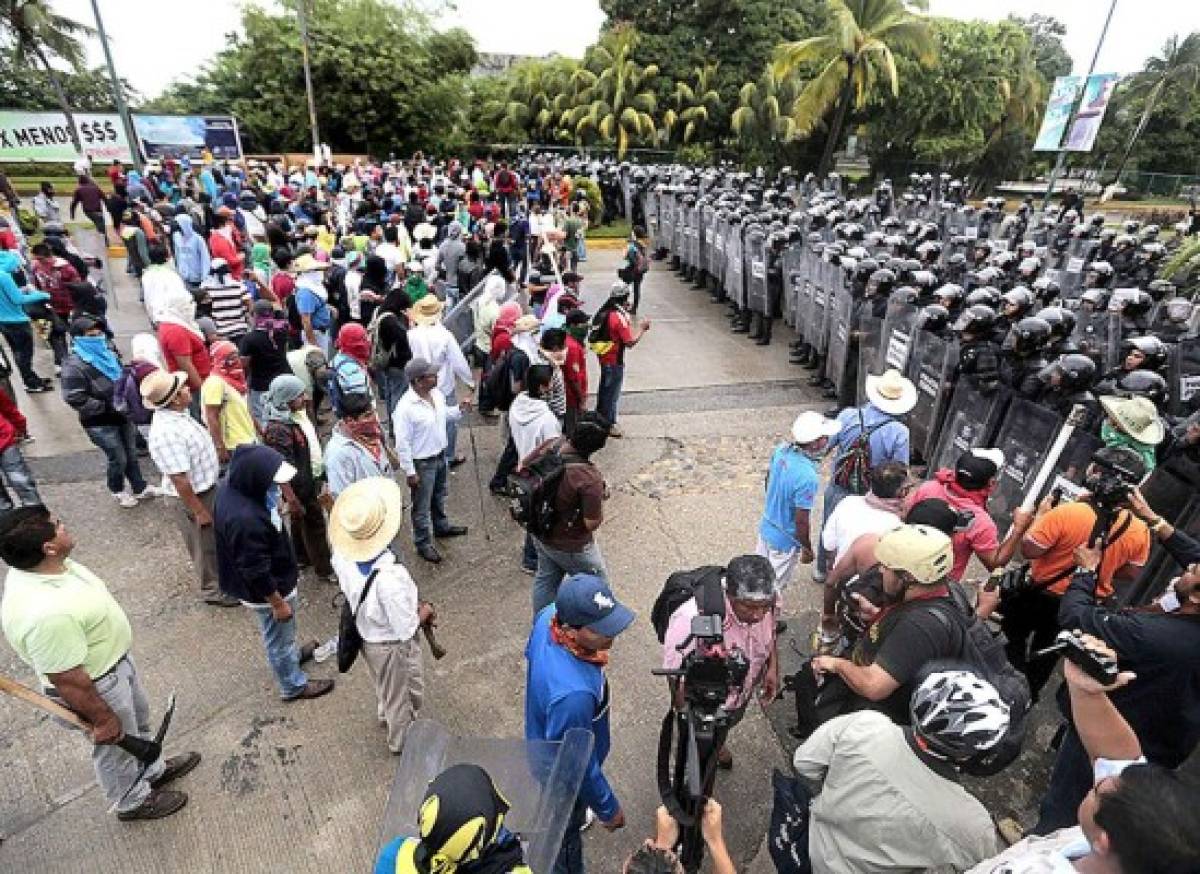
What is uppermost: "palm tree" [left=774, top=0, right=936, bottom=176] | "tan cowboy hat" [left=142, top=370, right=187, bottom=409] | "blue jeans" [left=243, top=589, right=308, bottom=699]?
"palm tree" [left=774, top=0, right=936, bottom=176]

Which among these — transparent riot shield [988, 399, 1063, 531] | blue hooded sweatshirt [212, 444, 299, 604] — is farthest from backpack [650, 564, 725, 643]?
transparent riot shield [988, 399, 1063, 531]

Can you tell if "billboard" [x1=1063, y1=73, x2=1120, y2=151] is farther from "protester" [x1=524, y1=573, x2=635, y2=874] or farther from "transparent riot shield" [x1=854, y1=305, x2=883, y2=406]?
"protester" [x1=524, y1=573, x2=635, y2=874]

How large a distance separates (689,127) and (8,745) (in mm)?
28345

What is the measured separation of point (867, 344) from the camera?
762 cm

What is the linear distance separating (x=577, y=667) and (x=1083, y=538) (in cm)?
277

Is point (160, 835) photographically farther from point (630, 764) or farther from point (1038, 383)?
point (1038, 383)

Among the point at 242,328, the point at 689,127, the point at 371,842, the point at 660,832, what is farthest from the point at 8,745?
the point at 689,127

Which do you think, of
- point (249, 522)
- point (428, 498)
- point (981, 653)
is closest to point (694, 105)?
point (428, 498)

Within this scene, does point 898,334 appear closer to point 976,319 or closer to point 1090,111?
point 976,319

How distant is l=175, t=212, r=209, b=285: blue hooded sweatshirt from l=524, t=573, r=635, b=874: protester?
991 cm

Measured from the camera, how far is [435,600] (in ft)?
16.6

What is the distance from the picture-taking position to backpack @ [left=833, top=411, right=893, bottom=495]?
14.9 feet

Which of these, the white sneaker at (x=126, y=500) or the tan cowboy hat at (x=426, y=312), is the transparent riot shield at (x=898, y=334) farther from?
the white sneaker at (x=126, y=500)

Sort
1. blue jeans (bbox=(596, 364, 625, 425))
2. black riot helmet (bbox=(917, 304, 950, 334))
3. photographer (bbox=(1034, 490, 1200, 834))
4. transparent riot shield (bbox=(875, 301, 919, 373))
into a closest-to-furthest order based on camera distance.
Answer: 1. photographer (bbox=(1034, 490, 1200, 834))
2. black riot helmet (bbox=(917, 304, 950, 334))
3. transparent riot shield (bbox=(875, 301, 919, 373))
4. blue jeans (bbox=(596, 364, 625, 425))
